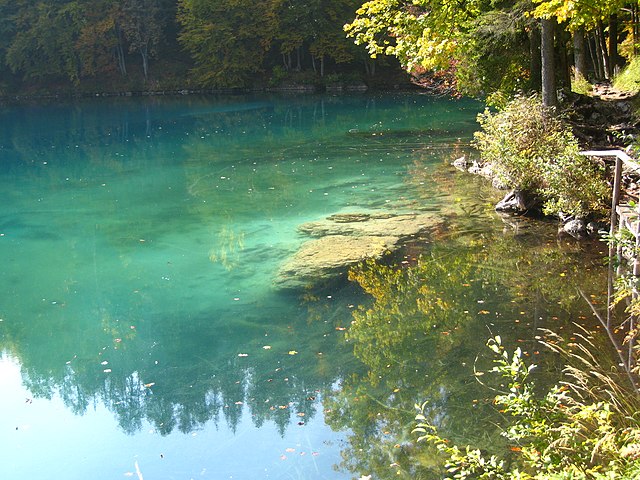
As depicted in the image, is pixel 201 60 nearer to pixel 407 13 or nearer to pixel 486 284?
pixel 407 13

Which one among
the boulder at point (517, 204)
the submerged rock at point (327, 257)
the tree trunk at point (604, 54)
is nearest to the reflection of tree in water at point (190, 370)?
the submerged rock at point (327, 257)

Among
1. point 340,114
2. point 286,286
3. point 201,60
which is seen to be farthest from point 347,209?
point 201,60

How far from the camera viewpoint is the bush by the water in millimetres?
10211

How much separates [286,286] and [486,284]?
8.56 feet

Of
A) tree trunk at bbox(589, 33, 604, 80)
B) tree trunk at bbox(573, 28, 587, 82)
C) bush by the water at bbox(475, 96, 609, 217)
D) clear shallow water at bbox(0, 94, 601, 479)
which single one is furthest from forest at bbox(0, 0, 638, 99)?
bush by the water at bbox(475, 96, 609, 217)

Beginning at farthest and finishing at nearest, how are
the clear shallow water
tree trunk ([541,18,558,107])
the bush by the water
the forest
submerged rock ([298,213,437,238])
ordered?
1. the forest
2. tree trunk ([541,18,558,107])
3. submerged rock ([298,213,437,238])
4. the bush by the water
5. the clear shallow water

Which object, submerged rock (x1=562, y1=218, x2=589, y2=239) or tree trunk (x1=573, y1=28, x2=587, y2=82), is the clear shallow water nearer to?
submerged rock (x1=562, y1=218, x2=589, y2=239)

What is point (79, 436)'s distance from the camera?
647 cm

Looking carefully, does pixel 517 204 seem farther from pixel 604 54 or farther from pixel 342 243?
pixel 604 54

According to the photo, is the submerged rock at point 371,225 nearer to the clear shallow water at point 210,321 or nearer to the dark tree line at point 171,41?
the clear shallow water at point 210,321

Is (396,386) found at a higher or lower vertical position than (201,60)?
lower

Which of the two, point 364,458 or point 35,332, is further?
point 35,332

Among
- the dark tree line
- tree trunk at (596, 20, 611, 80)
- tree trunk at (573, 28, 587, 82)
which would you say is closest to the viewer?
tree trunk at (573, 28, 587, 82)

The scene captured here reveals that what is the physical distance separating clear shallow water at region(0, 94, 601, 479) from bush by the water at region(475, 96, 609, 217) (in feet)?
2.42
